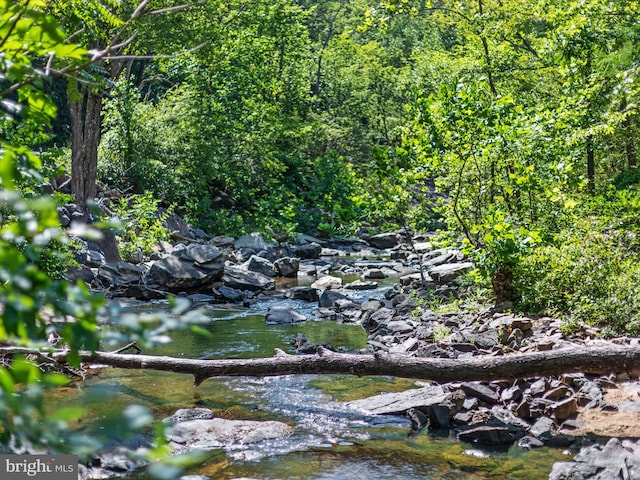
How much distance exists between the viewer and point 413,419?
6891 millimetres

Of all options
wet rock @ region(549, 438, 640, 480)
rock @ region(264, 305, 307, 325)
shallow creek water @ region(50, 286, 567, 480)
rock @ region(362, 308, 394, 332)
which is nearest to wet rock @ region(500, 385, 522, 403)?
shallow creek water @ region(50, 286, 567, 480)

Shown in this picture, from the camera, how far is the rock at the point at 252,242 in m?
22.3

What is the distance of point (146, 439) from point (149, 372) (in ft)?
9.30

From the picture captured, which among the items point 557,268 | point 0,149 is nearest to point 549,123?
point 557,268

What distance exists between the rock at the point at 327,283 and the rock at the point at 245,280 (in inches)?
43.7

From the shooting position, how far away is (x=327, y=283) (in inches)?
684

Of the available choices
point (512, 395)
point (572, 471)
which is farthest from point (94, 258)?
point (572, 471)

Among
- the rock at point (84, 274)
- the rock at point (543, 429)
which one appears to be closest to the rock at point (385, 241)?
the rock at point (84, 274)

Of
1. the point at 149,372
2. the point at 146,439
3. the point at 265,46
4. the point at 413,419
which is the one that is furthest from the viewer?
the point at 265,46

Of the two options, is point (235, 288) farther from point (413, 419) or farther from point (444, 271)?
point (413, 419)

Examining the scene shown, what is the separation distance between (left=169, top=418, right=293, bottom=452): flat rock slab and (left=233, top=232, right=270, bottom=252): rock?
1529 cm

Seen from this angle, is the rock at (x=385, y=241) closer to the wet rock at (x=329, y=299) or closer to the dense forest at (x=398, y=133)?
the dense forest at (x=398, y=133)

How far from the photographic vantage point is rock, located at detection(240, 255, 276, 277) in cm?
1855

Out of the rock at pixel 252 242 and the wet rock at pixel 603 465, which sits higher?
the rock at pixel 252 242
